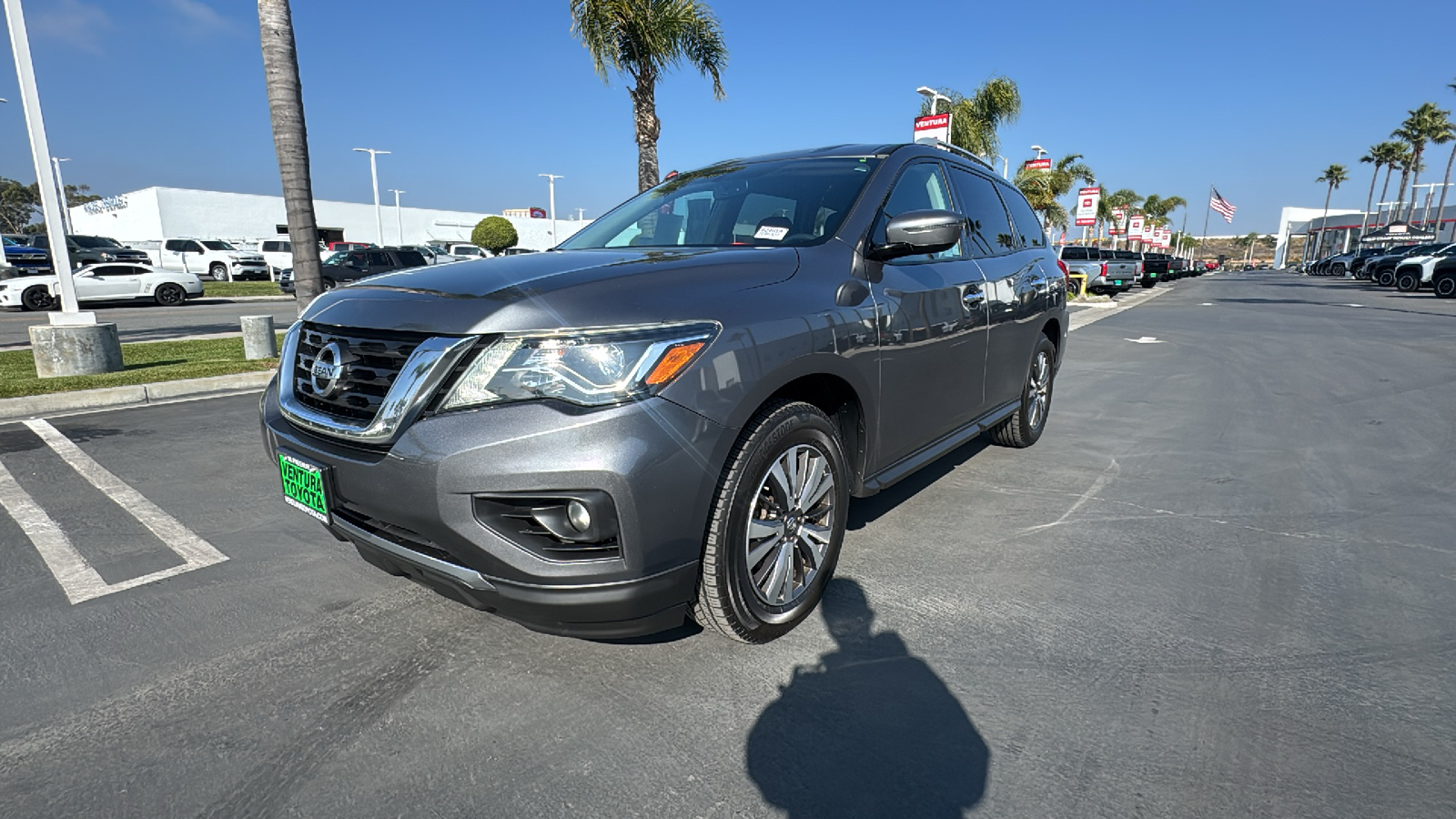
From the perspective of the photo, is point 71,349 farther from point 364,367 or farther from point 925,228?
point 925,228

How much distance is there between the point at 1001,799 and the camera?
6.31 feet

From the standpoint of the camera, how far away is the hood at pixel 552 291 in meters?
2.11

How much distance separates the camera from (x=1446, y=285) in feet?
75.8

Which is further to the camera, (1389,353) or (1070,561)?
(1389,353)

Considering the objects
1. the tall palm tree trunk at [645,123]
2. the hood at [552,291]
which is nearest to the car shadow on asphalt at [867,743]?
the hood at [552,291]

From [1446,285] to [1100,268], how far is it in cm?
959

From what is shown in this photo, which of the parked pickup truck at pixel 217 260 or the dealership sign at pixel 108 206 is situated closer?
the parked pickup truck at pixel 217 260

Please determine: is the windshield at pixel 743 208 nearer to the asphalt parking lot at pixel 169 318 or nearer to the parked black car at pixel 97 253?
the asphalt parking lot at pixel 169 318

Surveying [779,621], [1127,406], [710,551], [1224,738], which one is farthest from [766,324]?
[1127,406]

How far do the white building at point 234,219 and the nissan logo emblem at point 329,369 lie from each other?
40.8 meters

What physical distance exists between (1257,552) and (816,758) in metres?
2.61

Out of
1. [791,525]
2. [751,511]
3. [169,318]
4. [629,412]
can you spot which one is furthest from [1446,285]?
[169,318]

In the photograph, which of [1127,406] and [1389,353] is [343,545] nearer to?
[1127,406]

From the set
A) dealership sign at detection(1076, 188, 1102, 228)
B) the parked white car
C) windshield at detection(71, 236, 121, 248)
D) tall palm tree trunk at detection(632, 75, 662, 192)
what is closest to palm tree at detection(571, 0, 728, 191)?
tall palm tree trunk at detection(632, 75, 662, 192)
